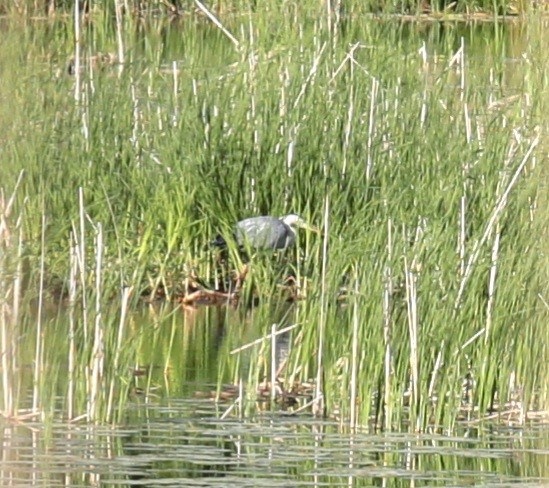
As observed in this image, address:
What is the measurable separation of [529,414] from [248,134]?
235cm

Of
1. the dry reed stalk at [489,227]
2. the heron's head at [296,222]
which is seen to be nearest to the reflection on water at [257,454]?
the dry reed stalk at [489,227]

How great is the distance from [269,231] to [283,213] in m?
0.47

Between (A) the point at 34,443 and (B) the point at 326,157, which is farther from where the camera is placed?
(B) the point at 326,157

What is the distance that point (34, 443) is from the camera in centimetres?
442

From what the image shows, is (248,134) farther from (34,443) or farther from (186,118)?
(34,443)

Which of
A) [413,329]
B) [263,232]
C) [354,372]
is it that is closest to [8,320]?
[354,372]

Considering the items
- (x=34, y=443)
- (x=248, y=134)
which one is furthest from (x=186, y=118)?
(x=34, y=443)

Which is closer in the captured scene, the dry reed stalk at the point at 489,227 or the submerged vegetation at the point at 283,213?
the submerged vegetation at the point at 283,213

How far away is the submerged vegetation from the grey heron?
0.34 ft

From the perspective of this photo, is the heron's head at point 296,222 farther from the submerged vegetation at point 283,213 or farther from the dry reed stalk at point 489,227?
the dry reed stalk at point 489,227

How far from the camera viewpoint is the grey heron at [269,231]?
663 cm

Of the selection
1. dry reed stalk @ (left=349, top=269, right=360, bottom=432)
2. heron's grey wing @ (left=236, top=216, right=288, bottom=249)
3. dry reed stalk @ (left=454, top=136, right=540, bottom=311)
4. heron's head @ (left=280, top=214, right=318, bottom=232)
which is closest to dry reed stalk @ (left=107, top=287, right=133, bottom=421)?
dry reed stalk @ (left=349, top=269, right=360, bottom=432)

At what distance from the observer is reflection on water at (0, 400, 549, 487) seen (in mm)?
4234

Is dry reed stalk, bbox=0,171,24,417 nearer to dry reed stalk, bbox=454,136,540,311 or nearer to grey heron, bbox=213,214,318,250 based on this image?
dry reed stalk, bbox=454,136,540,311
